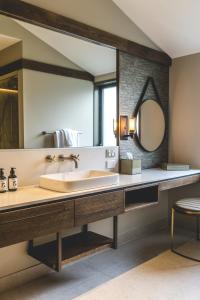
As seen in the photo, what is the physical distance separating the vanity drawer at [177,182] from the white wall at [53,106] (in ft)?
2.81

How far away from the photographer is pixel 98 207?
2.25m

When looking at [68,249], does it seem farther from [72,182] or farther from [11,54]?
[11,54]

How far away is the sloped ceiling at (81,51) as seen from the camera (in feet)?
8.19

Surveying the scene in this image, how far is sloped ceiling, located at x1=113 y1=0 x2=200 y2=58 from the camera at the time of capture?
2.94 metres

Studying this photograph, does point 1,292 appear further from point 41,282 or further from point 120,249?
point 120,249

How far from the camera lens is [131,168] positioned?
3074 millimetres

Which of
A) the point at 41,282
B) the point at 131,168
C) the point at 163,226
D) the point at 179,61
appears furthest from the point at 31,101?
the point at 163,226

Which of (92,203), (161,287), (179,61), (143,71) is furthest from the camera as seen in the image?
(179,61)

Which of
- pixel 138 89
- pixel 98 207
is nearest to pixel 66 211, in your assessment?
pixel 98 207

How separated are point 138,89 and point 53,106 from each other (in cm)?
126

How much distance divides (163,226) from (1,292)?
7.49 feet

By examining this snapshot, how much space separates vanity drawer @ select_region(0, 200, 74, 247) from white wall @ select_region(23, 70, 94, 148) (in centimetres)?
69

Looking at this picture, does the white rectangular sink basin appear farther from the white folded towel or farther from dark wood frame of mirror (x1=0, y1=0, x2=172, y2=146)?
dark wood frame of mirror (x1=0, y1=0, x2=172, y2=146)

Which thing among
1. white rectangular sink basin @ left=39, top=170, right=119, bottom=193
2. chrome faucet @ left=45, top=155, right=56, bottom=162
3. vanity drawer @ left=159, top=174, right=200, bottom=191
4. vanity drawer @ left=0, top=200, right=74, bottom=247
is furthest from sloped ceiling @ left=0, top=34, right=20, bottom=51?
vanity drawer @ left=159, top=174, right=200, bottom=191
